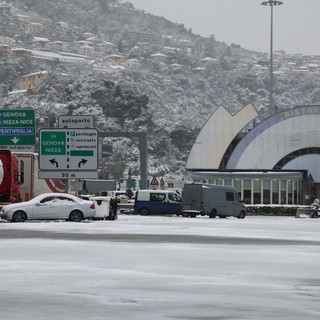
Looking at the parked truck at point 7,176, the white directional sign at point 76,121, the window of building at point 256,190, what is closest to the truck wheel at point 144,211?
the white directional sign at point 76,121

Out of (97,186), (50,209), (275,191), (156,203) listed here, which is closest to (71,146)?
(50,209)

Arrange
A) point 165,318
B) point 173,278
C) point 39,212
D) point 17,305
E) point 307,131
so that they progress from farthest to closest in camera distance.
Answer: point 307,131
point 39,212
point 173,278
point 17,305
point 165,318

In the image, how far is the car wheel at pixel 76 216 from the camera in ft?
140

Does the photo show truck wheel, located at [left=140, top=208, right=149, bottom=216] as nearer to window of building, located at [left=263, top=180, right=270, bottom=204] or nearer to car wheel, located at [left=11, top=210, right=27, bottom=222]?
car wheel, located at [left=11, top=210, right=27, bottom=222]

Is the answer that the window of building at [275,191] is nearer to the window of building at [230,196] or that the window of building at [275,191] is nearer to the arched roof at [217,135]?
the arched roof at [217,135]

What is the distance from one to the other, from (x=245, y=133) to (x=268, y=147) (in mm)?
4623

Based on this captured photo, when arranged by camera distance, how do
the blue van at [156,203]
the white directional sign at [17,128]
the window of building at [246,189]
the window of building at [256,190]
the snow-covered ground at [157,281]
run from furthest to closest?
the window of building at [246,189] → the window of building at [256,190] → the blue van at [156,203] → the white directional sign at [17,128] → the snow-covered ground at [157,281]

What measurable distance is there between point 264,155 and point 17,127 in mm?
57442

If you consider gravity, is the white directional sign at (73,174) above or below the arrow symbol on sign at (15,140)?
below

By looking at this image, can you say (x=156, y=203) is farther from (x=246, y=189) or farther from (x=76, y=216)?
(x=246, y=189)

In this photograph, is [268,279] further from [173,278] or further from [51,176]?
[51,176]

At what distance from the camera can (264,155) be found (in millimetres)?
102625

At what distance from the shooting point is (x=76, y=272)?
15906 mm

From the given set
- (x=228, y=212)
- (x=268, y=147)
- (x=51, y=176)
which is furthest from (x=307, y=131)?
(x=51, y=176)
